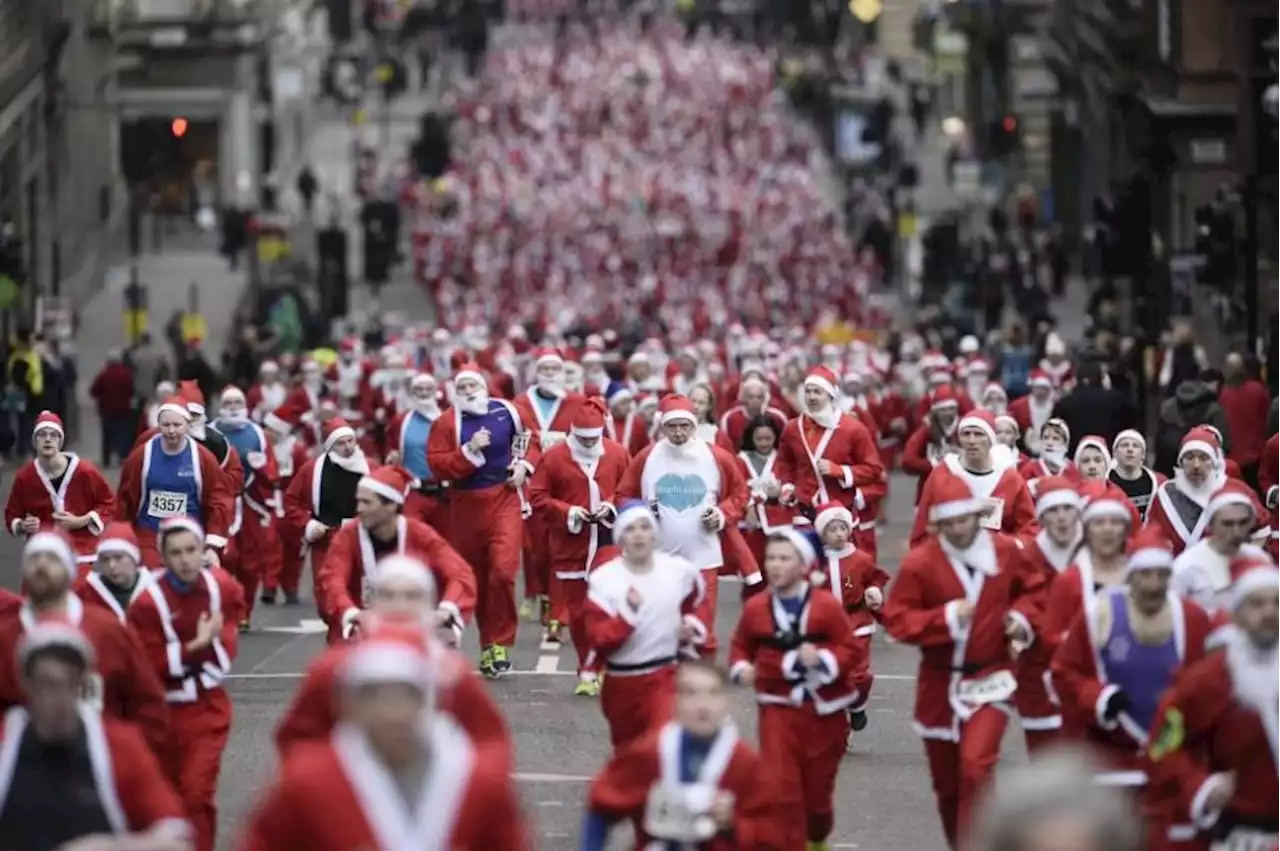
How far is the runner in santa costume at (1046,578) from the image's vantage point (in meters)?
14.5

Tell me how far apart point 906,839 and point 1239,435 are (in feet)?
40.9

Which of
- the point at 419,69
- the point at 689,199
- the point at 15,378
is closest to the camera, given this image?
the point at 15,378

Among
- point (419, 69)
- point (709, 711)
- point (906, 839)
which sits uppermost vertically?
point (419, 69)

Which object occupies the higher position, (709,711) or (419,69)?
(419,69)

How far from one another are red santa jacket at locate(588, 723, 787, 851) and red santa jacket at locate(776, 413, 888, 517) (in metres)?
10.2

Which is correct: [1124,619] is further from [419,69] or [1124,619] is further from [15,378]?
[419,69]

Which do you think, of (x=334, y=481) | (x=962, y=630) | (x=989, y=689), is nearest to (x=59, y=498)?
(x=334, y=481)

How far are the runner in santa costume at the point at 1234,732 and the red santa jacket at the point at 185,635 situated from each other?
12.7ft

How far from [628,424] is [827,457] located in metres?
5.12

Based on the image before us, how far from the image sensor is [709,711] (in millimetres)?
12383

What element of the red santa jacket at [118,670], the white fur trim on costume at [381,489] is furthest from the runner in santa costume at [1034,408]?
the red santa jacket at [118,670]

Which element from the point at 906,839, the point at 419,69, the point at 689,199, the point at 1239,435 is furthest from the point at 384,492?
the point at 419,69

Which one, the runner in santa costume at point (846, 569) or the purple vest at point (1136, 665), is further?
the runner in santa costume at point (846, 569)

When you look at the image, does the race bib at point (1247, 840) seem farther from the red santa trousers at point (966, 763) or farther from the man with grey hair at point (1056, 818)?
the man with grey hair at point (1056, 818)
